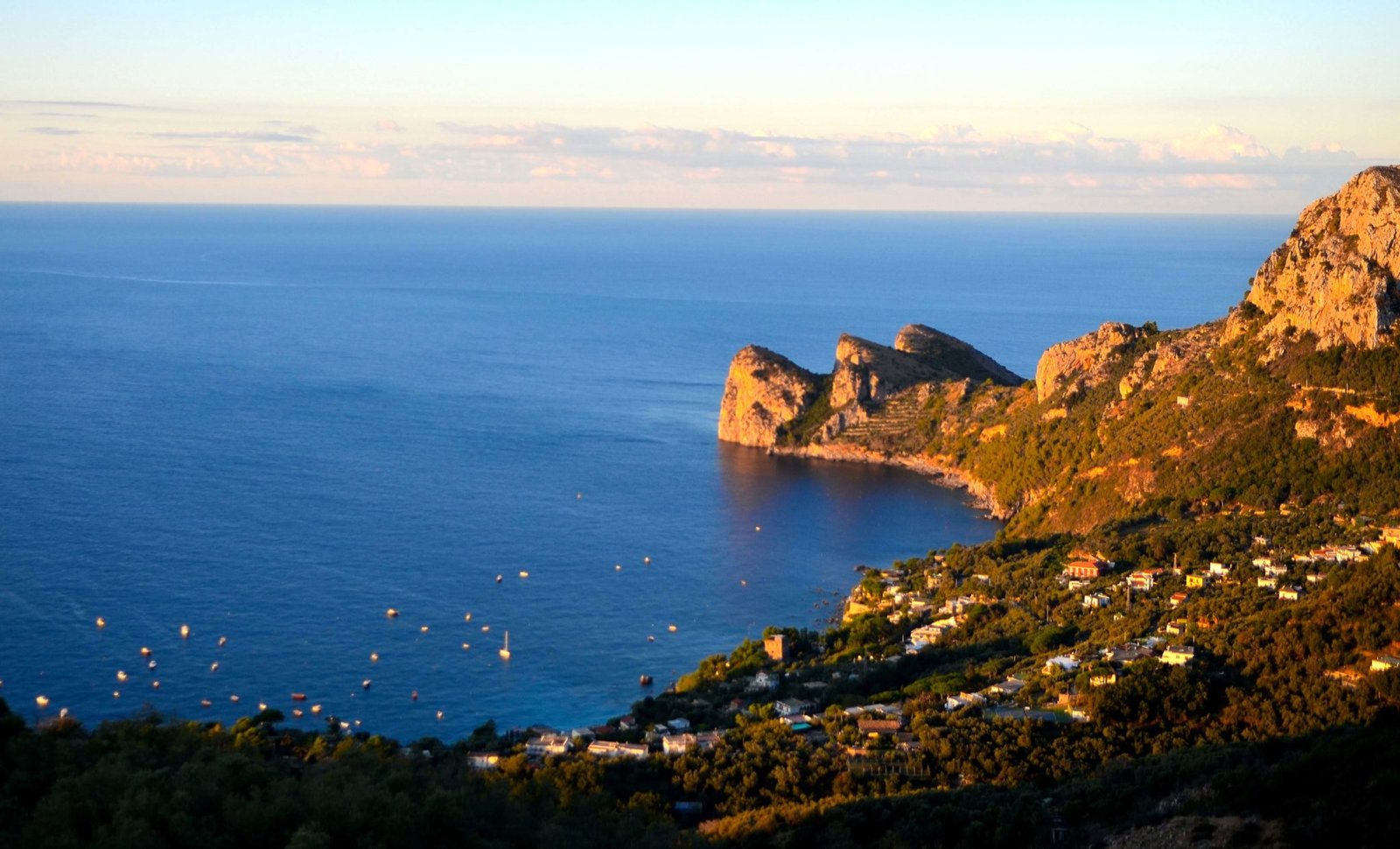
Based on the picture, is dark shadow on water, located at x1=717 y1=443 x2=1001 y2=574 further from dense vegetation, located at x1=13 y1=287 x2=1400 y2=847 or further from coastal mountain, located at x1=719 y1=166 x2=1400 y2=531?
dense vegetation, located at x1=13 y1=287 x2=1400 y2=847

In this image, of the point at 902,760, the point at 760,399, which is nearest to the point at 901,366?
the point at 760,399

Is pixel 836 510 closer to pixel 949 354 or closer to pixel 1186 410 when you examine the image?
pixel 1186 410

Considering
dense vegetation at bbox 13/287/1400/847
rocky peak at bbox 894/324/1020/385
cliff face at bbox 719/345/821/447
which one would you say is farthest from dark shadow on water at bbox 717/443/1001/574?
rocky peak at bbox 894/324/1020/385

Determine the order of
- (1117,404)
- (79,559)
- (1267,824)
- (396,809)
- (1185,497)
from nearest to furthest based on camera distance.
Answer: (396,809) → (1267,824) → (79,559) → (1185,497) → (1117,404)

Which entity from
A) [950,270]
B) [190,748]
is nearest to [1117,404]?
[190,748]

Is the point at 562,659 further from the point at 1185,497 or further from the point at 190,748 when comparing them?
the point at 1185,497

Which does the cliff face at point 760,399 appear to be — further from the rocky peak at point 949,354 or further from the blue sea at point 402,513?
the rocky peak at point 949,354

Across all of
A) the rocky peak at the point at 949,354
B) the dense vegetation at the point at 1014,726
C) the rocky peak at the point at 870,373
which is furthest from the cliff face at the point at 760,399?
the dense vegetation at the point at 1014,726
